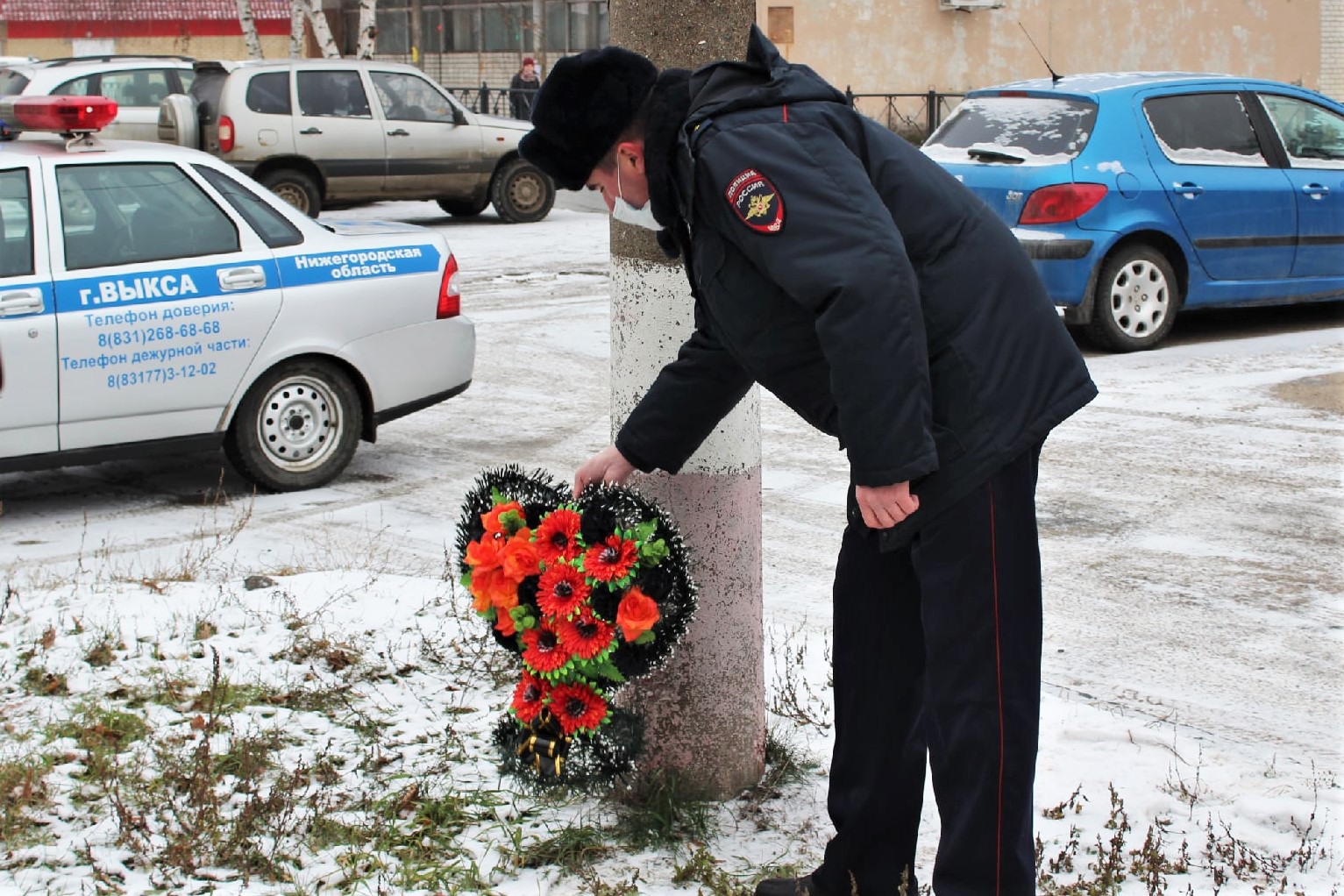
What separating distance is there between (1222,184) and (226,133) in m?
10.3

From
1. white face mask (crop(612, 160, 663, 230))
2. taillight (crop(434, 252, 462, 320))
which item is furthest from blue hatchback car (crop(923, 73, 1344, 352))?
white face mask (crop(612, 160, 663, 230))

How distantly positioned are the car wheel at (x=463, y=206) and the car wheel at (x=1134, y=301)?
9.73 meters

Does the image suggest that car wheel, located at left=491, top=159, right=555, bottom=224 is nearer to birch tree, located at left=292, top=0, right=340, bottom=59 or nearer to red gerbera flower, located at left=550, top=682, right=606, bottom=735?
birch tree, located at left=292, top=0, right=340, bottom=59

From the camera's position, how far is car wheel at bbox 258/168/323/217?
16.7m

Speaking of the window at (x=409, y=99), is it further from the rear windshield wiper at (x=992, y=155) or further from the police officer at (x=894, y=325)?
the police officer at (x=894, y=325)

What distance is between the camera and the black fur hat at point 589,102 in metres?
2.84

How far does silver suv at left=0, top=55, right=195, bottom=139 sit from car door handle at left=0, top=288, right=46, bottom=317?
11.5 metres

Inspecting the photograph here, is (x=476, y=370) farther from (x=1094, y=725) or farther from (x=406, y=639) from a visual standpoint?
(x=1094, y=725)

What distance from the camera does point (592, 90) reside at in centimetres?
284

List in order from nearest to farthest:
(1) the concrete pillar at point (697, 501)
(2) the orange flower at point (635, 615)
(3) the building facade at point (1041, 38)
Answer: (2) the orange flower at point (635, 615)
(1) the concrete pillar at point (697, 501)
(3) the building facade at point (1041, 38)

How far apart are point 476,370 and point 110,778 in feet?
20.1

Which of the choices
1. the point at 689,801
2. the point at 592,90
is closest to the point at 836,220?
the point at 592,90

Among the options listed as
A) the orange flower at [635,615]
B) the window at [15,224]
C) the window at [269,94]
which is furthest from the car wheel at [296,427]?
the window at [269,94]

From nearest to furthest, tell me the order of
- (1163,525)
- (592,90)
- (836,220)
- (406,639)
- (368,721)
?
(836,220) → (592,90) → (368,721) → (406,639) → (1163,525)
